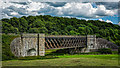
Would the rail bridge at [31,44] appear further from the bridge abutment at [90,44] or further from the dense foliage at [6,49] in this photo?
the bridge abutment at [90,44]

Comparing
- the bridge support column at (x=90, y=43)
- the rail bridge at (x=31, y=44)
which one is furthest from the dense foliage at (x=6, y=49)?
the bridge support column at (x=90, y=43)

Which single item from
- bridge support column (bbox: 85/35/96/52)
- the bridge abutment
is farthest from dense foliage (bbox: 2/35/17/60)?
bridge support column (bbox: 85/35/96/52)

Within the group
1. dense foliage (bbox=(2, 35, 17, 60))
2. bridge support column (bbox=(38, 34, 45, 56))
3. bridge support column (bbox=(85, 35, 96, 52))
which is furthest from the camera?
bridge support column (bbox=(85, 35, 96, 52))

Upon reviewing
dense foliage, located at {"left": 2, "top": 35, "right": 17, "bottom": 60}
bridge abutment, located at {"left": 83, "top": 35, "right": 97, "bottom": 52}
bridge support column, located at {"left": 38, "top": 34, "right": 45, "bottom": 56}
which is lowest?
bridge abutment, located at {"left": 83, "top": 35, "right": 97, "bottom": 52}

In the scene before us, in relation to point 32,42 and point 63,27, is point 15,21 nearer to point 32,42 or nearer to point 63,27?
point 63,27

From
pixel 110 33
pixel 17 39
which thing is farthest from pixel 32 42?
pixel 110 33

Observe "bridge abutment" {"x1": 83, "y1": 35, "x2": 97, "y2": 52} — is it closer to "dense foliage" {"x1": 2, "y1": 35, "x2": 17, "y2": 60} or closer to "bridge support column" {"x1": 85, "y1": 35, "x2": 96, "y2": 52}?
"bridge support column" {"x1": 85, "y1": 35, "x2": 96, "y2": 52}

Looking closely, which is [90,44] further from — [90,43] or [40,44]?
[40,44]

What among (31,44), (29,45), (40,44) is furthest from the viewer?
(40,44)

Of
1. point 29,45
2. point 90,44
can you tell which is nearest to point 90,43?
point 90,44

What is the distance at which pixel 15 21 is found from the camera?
96125 mm

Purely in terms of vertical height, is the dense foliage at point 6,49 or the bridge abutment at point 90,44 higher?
the dense foliage at point 6,49

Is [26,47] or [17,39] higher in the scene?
[17,39]

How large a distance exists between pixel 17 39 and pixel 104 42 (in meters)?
49.2
